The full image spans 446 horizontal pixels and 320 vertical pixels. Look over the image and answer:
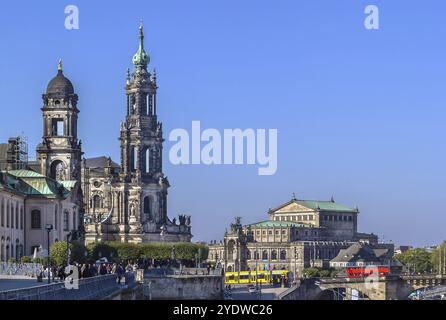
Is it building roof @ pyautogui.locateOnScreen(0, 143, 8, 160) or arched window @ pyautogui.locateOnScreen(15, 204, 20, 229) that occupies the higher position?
building roof @ pyautogui.locateOnScreen(0, 143, 8, 160)

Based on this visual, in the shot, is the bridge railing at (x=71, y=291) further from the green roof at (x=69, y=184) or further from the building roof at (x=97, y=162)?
the building roof at (x=97, y=162)

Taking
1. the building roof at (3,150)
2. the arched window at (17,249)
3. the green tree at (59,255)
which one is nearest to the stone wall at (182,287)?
the green tree at (59,255)

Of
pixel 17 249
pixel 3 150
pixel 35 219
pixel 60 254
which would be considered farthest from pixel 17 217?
pixel 3 150

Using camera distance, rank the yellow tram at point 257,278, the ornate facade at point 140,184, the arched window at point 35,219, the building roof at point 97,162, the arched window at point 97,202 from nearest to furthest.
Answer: the arched window at point 35,219, the yellow tram at point 257,278, the ornate facade at point 140,184, the arched window at point 97,202, the building roof at point 97,162

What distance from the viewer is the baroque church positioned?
320 ft

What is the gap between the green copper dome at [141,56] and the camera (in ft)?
472

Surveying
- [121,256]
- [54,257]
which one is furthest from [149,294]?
[121,256]

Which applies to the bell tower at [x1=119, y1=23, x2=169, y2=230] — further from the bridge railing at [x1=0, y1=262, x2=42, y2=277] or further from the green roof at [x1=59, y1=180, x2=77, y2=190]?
the bridge railing at [x1=0, y1=262, x2=42, y2=277]

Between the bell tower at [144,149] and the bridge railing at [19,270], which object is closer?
the bridge railing at [19,270]

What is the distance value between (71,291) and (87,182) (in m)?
115

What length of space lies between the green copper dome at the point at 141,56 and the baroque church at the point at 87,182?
0.37 feet

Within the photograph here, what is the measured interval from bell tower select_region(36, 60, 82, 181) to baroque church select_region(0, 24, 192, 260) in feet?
0.27

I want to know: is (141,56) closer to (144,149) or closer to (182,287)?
(144,149)

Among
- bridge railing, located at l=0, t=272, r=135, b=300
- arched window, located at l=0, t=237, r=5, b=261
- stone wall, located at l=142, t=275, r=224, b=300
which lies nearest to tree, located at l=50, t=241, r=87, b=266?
arched window, located at l=0, t=237, r=5, b=261
